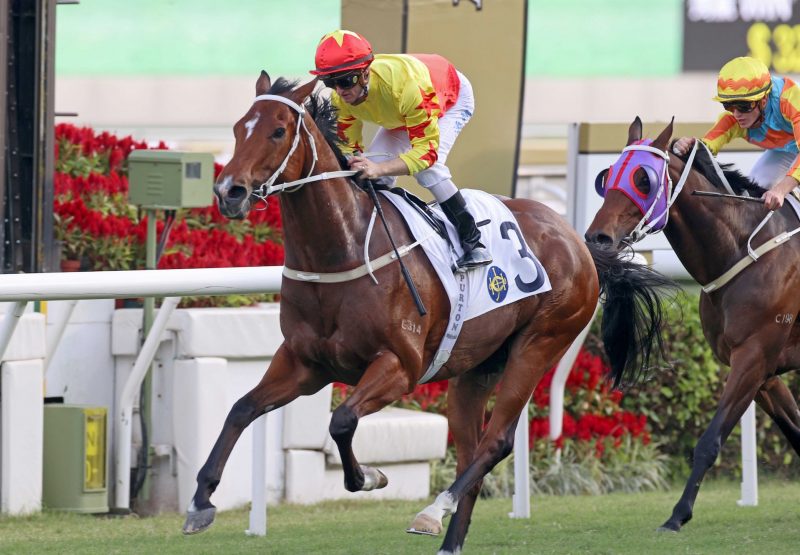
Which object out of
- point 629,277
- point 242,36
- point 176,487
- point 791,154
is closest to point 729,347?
point 629,277

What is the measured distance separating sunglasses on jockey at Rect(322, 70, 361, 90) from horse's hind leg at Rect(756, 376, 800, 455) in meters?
2.20

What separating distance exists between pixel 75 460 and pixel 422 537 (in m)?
1.55

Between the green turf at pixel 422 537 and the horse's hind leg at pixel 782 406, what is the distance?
0.35m

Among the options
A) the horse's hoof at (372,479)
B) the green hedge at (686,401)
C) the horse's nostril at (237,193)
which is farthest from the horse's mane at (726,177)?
the horse's nostril at (237,193)

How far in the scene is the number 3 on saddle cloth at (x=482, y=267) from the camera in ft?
17.0

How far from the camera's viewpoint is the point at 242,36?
1698 centimetres

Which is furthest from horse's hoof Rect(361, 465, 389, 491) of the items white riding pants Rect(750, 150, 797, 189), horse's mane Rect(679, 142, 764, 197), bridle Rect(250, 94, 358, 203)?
white riding pants Rect(750, 150, 797, 189)

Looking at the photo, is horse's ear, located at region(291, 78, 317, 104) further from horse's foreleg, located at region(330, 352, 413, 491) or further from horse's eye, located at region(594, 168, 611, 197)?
horse's eye, located at region(594, 168, 611, 197)

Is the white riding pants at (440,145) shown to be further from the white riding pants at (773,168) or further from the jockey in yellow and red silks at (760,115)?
the white riding pants at (773,168)

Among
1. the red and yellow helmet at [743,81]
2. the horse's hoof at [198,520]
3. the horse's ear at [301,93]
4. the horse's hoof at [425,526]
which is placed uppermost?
the red and yellow helmet at [743,81]

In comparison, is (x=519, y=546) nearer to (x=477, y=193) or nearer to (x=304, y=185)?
(x=477, y=193)

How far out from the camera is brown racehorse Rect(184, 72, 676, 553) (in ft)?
15.3

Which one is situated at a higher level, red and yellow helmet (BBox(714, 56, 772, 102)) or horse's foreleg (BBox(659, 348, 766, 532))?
red and yellow helmet (BBox(714, 56, 772, 102))

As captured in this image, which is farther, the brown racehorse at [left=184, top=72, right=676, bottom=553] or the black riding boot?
the black riding boot
